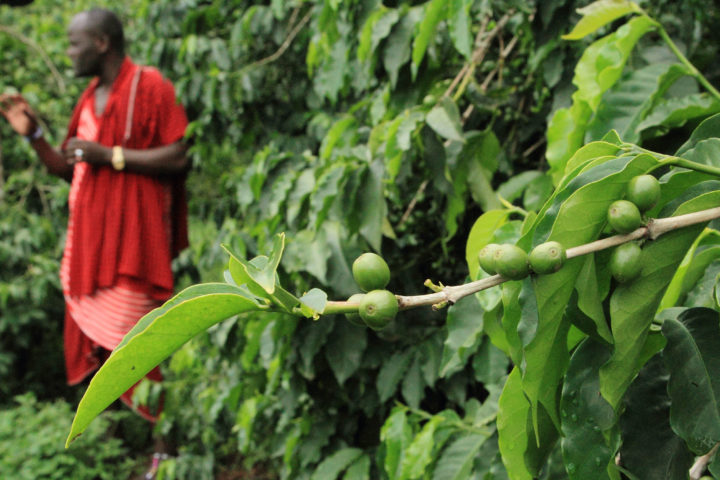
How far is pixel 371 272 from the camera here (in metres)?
0.56

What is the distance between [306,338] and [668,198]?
123cm

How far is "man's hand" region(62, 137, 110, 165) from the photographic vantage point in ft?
9.06

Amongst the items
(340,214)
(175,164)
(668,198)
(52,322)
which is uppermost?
(668,198)

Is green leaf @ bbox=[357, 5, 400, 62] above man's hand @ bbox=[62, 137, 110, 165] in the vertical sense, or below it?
above

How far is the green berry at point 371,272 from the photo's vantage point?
56 cm

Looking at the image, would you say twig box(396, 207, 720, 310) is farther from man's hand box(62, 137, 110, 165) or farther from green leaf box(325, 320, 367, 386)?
man's hand box(62, 137, 110, 165)

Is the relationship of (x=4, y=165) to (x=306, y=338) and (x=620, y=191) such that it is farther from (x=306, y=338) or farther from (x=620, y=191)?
(x=620, y=191)

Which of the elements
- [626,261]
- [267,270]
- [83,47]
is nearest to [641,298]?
[626,261]

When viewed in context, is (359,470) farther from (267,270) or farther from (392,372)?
(267,270)

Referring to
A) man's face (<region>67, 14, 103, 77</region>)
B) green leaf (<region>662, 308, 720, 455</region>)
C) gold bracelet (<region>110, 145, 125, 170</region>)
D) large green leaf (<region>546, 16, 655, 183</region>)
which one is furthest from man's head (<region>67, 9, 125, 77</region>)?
green leaf (<region>662, 308, 720, 455</region>)

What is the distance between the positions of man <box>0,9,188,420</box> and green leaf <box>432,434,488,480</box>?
1.80 m

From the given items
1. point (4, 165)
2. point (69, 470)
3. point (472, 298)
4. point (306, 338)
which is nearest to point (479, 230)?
point (472, 298)

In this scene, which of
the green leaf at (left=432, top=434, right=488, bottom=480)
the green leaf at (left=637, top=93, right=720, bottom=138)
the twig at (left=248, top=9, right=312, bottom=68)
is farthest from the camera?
the twig at (left=248, top=9, right=312, bottom=68)

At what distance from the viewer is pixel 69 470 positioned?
303 cm
